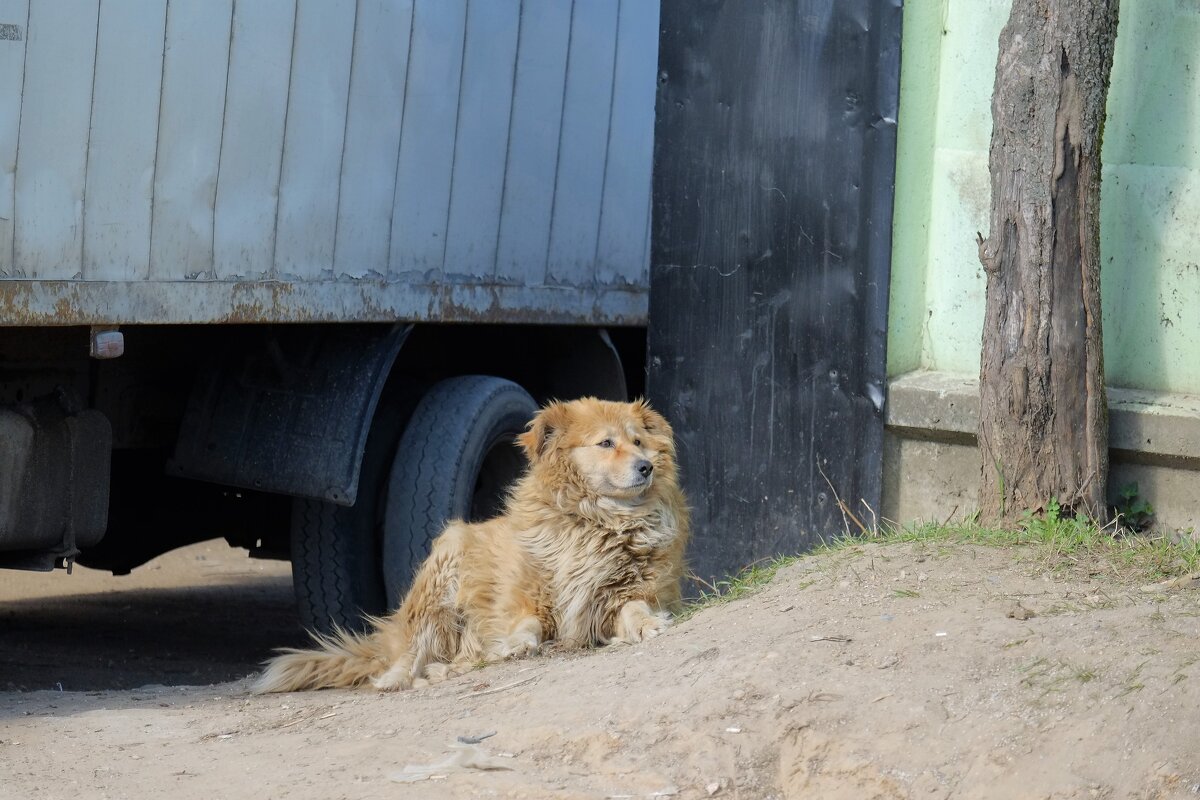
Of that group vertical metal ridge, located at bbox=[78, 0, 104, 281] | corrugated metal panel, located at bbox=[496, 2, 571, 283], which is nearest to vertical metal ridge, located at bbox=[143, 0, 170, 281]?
vertical metal ridge, located at bbox=[78, 0, 104, 281]

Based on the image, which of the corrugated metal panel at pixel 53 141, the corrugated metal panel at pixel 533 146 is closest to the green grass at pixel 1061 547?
the corrugated metal panel at pixel 533 146

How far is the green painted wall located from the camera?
4.97m

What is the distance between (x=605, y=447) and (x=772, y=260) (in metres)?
1.21

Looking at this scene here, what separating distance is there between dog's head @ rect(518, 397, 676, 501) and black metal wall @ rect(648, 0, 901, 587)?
0.73m

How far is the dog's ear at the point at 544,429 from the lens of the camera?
5133mm

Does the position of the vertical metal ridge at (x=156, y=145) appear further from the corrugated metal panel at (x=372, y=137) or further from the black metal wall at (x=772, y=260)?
the black metal wall at (x=772, y=260)

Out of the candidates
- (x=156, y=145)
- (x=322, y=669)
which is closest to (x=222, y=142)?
(x=156, y=145)

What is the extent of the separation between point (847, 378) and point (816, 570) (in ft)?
3.51

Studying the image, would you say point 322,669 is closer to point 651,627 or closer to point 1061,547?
point 651,627

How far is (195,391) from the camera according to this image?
5738 millimetres

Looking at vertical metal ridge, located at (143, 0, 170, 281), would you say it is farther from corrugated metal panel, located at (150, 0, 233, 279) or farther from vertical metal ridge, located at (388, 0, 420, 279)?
vertical metal ridge, located at (388, 0, 420, 279)

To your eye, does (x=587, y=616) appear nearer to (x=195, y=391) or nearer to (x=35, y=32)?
(x=195, y=391)

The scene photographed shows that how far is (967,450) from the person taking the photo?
17.6ft

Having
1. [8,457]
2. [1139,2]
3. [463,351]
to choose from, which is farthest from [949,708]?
[463,351]
